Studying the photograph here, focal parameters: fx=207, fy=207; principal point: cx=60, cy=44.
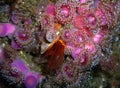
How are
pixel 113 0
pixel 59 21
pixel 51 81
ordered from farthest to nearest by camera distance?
pixel 51 81, pixel 113 0, pixel 59 21

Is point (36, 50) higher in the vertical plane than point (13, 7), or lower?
lower

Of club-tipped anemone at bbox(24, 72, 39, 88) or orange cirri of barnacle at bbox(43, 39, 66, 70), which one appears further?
club-tipped anemone at bbox(24, 72, 39, 88)

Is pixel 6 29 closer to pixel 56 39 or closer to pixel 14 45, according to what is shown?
pixel 14 45

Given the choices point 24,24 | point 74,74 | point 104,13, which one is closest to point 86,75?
point 74,74

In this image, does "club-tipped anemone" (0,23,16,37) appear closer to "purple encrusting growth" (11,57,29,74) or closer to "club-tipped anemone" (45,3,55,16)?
"purple encrusting growth" (11,57,29,74)

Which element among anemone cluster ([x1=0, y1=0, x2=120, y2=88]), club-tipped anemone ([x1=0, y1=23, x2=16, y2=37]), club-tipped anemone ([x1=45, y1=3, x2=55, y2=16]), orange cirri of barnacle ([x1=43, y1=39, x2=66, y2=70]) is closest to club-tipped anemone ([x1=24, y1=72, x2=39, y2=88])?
anemone cluster ([x1=0, y1=0, x2=120, y2=88])

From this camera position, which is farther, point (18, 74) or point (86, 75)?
point (86, 75)

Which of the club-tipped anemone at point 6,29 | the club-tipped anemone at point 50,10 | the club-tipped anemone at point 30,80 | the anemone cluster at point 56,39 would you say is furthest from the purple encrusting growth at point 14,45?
the club-tipped anemone at point 50,10

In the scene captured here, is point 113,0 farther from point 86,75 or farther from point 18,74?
point 18,74
